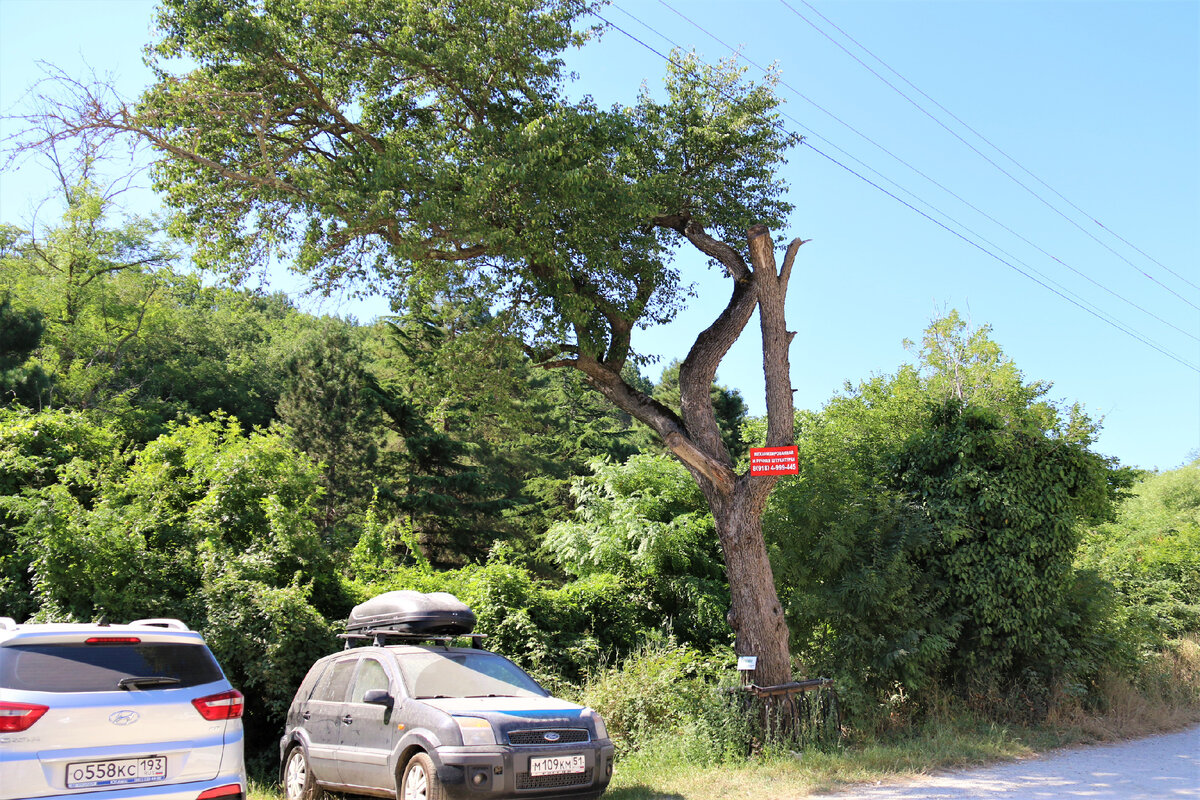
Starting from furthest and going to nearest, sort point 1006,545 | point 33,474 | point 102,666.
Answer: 1. point 33,474
2. point 1006,545
3. point 102,666

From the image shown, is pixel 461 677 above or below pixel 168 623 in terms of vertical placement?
below

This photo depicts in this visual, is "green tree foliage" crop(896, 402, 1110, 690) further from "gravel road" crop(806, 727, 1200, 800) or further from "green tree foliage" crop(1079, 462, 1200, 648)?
"green tree foliage" crop(1079, 462, 1200, 648)

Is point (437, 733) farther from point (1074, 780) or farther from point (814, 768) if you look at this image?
point (1074, 780)

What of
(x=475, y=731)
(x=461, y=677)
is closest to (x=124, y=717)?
(x=475, y=731)

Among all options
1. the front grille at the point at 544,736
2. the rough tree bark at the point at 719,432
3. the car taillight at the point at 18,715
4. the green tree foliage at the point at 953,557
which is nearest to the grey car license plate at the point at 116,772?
the car taillight at the point at 18,715

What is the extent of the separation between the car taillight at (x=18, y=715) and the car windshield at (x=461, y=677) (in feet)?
9.65

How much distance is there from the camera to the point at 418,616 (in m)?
8.55

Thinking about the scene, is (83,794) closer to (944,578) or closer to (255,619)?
(255,619)

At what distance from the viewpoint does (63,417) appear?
13883 millimetres

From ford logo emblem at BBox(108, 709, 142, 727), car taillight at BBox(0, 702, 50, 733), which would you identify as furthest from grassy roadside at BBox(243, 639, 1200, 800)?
car taillight at BBox(0, 702, 50, 733)

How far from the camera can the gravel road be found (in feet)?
25.2

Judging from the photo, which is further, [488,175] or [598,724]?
[488,175]

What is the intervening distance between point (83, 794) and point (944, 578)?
11.4 m

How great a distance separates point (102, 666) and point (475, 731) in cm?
276
